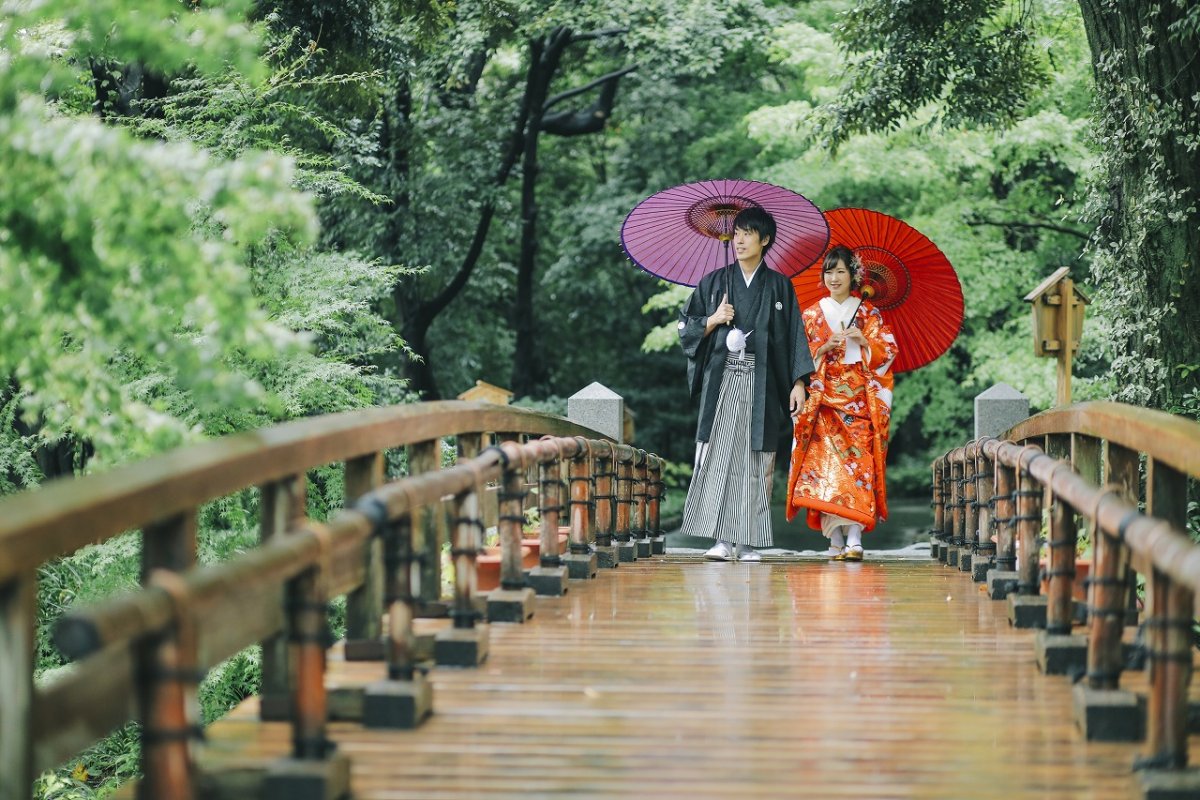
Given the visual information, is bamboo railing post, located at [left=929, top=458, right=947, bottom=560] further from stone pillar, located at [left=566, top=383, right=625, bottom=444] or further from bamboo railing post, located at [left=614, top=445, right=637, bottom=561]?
stone pillar, located at [left=566, top=383, right=625, bottom=444]

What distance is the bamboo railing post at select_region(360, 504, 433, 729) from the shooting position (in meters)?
3.85

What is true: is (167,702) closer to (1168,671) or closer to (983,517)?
(1168,671)

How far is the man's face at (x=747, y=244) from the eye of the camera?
8367 mm

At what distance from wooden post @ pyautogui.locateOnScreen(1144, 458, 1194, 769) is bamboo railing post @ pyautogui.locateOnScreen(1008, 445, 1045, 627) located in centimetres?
162

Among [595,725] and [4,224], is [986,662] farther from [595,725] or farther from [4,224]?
[4,224]

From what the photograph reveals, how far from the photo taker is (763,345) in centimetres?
852

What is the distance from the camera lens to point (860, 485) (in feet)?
Answer: 29.7

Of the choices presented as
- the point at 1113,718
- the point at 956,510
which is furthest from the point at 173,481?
the point at 956,510

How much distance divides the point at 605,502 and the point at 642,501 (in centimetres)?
185

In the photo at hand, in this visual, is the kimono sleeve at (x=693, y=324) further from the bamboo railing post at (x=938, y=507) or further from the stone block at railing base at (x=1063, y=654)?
the stone block at railing base at (x=1063, y=654)

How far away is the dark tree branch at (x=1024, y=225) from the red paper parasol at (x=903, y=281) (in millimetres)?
7236

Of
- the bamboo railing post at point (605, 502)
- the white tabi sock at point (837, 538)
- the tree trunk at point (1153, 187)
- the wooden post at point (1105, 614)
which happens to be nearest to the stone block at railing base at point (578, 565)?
the bamboo railing post at point (605, 502)

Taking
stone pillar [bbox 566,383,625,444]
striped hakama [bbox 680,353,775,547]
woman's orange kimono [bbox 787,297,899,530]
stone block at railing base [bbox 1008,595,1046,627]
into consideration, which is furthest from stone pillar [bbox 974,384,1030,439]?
stone block at railing base [bbox 1008,595,1046,627]

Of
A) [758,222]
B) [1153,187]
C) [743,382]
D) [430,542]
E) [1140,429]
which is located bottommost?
[430,542]
